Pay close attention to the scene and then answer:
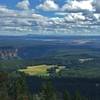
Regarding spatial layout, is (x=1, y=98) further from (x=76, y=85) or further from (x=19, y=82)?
(x=76, y=85)

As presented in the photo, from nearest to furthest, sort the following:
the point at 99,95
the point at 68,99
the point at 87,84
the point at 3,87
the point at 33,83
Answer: the point at 3,87, the point at 68,99, the point at 99,95, the point at 33,83, the point at 87,84

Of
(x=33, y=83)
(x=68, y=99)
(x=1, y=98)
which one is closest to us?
(x=1, y=98)

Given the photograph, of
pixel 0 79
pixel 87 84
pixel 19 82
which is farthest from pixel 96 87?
pixel 0 79

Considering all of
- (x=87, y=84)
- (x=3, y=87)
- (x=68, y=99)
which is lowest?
(x=87, y=84)

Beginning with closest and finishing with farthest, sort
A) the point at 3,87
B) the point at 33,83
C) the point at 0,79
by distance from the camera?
the point at 0,79 < the point at 3,87 < the point at 33,83

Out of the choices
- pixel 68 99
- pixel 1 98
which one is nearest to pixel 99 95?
pixel 68 99

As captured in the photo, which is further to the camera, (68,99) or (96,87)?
(96,87)

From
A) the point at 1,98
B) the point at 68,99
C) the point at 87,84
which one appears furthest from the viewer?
the point at 87,84

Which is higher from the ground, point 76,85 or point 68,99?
point 68,99

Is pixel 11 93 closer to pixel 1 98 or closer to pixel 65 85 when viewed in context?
pixel 1 98
